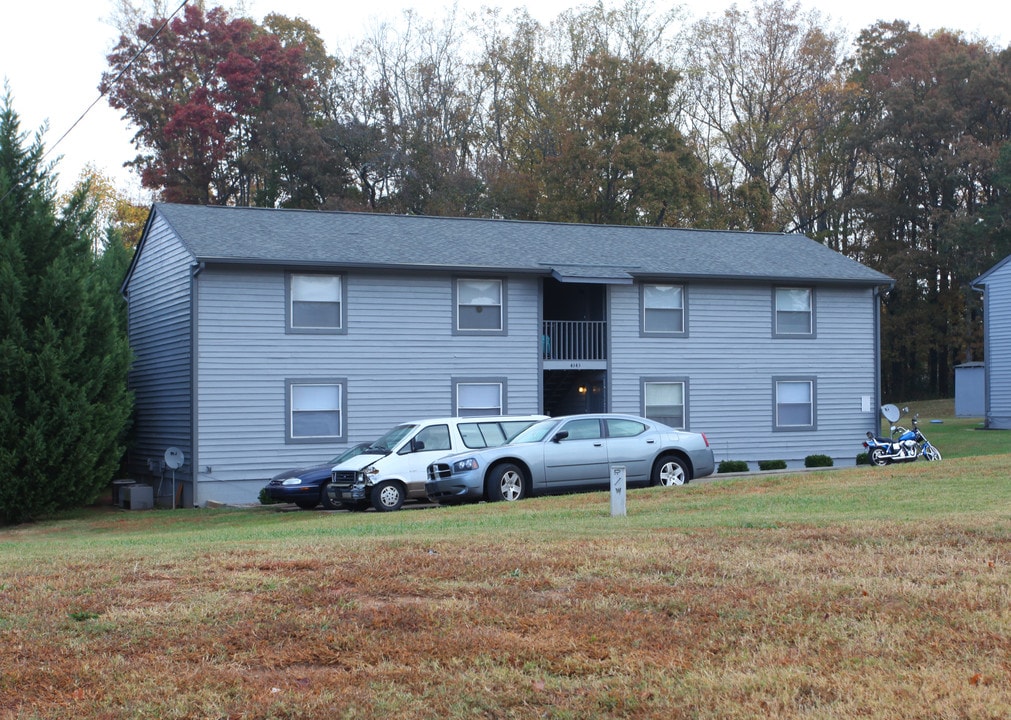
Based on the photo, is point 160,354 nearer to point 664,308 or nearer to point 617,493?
point 664,308

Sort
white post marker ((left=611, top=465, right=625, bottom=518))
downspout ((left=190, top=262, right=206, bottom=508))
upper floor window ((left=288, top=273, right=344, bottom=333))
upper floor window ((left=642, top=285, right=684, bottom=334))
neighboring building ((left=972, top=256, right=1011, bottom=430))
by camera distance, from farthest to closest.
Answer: neighboring building ((left=972, top=256, right=1011, bottom=430)), upper floor window ((left=642, top=285, right=684, bottom=334)), upper floor window ((left=288, top=273, right=344, bottom=333)), downspout ((left=190, top=262, right=206, bottom=508)), white post marker ((left=611, top=465, right=625, bottom=518))

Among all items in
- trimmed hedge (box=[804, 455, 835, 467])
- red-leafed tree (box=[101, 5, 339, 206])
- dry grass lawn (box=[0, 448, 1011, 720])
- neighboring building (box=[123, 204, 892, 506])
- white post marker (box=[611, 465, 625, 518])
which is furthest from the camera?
red-leafed tree (box=[101, 5, 339, 206])

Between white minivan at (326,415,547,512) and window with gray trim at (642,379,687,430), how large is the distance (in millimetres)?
Answer: 7496

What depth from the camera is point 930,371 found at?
2457 inches

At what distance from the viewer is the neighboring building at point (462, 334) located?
2461 centimetres

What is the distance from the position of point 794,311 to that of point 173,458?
15.6 m

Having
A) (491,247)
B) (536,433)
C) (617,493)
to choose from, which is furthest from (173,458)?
(617,493)

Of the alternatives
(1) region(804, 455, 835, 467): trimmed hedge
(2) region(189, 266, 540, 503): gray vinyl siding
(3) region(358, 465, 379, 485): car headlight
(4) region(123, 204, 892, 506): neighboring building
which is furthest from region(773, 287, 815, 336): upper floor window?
(3) region(358, 465, 379, 485): car headlight

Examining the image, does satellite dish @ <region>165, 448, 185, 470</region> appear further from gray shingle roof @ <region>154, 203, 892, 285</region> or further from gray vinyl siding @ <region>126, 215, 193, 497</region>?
gray shingle roof @ <region>154, 203, 892, 285</region>

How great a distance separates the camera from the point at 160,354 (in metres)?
26.8

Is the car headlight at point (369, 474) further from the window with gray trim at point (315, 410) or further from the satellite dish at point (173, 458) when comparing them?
the satellite dish at point (173, 458)

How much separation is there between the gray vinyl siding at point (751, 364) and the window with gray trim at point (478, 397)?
2.90 meters

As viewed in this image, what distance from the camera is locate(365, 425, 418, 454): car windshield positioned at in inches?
813

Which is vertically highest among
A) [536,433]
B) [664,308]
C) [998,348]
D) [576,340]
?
[664,308]
